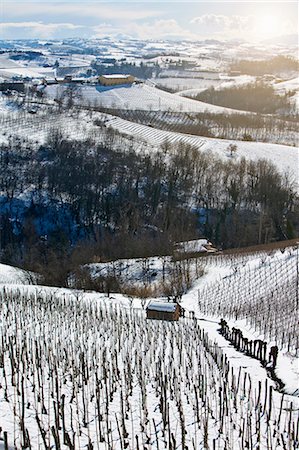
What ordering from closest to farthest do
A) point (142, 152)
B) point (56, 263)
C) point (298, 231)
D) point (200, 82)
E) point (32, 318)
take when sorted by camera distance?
point (32, 318) → point (56, 263) → point (298, 231) → point (142, 152) → point (200, 82)

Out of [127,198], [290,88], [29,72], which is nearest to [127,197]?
[127,198]

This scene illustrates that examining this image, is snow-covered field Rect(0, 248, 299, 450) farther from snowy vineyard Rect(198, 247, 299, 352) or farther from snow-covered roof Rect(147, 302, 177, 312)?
snow-covered roof Rect(147, 302, 177, 312)

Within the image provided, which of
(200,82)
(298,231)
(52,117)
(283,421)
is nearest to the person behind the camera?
(283,421)

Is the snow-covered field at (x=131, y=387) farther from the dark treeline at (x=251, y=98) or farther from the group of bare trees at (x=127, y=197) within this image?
the dark treeline at (x=251, y=98)

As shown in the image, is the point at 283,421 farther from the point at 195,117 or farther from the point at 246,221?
the point at 195,117

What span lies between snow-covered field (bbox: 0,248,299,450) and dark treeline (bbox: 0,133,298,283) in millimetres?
21678

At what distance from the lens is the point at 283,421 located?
731 cm

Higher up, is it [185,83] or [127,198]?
[185,83]

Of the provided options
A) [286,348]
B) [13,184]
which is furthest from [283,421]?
[13,184]

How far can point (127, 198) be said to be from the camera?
147ft

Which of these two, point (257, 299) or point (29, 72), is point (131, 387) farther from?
point (29, 72)

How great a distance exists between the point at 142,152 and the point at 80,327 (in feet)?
138

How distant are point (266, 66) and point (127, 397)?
536ft

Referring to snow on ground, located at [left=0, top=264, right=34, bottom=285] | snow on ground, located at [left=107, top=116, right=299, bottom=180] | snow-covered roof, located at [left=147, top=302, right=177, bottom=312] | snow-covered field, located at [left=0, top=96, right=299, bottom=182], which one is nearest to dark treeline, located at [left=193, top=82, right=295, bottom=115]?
snow on ground, located at [left=107, top=116, right=299, bottom=180]
